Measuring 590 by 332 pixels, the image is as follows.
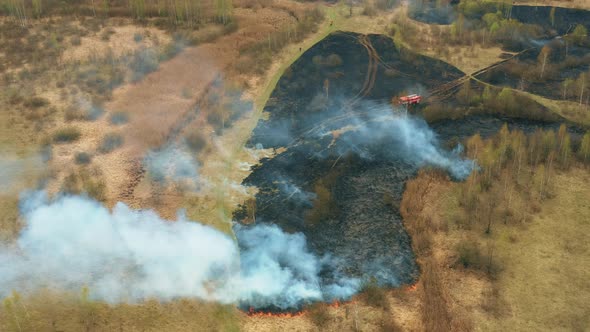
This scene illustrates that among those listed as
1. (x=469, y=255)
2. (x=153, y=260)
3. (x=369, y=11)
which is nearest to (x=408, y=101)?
(x=469, y=255)

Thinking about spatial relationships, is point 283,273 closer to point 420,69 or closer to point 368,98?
point 368,98

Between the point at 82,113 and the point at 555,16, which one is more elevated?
the point at 555,16

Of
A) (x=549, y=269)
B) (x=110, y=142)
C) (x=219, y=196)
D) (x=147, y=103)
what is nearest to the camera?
(x=549, y=269)

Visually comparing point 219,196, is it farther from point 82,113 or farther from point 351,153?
point 82,113

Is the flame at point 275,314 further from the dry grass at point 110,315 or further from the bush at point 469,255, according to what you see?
the bush at point 469,255

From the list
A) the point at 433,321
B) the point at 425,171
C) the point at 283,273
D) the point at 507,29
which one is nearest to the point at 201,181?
the point at 283,273

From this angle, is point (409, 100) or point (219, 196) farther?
point (409, 100)

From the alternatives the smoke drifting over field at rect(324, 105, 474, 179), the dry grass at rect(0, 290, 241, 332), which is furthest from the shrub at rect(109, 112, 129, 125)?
the dry grass at rect(0, 290, 241, 332)

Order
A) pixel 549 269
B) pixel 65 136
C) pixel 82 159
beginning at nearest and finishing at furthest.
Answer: pixel 549 269 < pixel 82 159 < pixel 65 136
